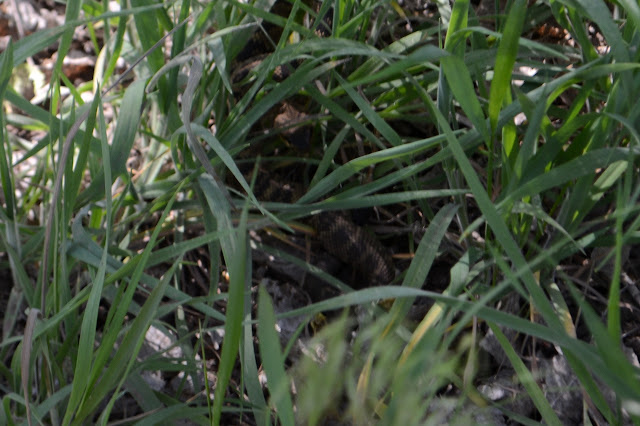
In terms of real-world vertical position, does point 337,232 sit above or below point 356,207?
below

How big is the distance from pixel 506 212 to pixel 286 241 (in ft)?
3.09

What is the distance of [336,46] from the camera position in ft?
5.94

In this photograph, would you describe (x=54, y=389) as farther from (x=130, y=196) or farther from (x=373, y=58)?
(x=373, y=58)

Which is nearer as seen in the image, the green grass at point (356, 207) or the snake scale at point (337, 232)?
the green grass at point (356, 207)

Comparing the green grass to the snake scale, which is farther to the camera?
the snake scale

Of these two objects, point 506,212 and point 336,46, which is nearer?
point 506,212

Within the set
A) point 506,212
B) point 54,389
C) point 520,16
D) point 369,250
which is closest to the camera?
point 520,16

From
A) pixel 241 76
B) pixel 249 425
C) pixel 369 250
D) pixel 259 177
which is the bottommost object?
pixel 249 425

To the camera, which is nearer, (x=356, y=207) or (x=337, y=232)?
(x=356, y=207)

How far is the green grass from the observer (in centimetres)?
134

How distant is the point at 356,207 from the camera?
182 cm

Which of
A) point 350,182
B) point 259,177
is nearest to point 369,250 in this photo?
point 350,182

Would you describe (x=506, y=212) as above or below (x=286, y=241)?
above

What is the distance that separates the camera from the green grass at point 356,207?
1.34 metres
